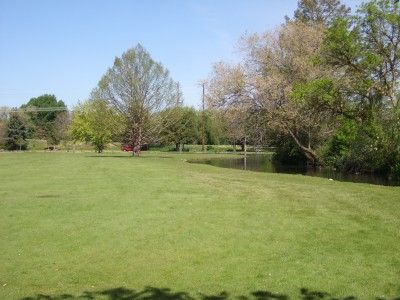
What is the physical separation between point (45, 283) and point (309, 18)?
48.4 metres

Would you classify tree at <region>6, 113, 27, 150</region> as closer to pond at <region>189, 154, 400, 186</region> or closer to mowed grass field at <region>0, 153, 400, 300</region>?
pond at <region>189, 154, 400, 186</region>

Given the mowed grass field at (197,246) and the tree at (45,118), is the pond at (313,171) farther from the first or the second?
the tree at (45,118)

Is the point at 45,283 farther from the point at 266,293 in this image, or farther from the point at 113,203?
the point at 113,203

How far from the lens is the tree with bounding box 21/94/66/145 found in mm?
87662

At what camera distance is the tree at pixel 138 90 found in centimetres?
4412

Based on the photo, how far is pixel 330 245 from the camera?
24.6 feet

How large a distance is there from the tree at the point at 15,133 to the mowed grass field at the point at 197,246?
226 feet

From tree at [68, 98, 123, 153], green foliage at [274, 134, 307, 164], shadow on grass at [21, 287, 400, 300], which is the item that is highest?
tree at [68, 98, 123, 153]

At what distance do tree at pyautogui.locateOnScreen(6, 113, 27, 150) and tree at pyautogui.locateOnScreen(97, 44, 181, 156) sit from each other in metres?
38.6

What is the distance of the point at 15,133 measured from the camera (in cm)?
7600

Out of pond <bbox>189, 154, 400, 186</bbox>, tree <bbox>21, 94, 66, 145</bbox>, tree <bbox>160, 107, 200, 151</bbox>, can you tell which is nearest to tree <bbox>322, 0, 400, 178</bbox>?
pond <bbox>189, 154, 400, 186</bbox>

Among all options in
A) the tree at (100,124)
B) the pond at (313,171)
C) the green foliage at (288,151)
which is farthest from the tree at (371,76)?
the tree at (100,124)

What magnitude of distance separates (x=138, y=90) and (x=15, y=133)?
42.5 m

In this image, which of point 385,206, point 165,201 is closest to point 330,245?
point 385,206
